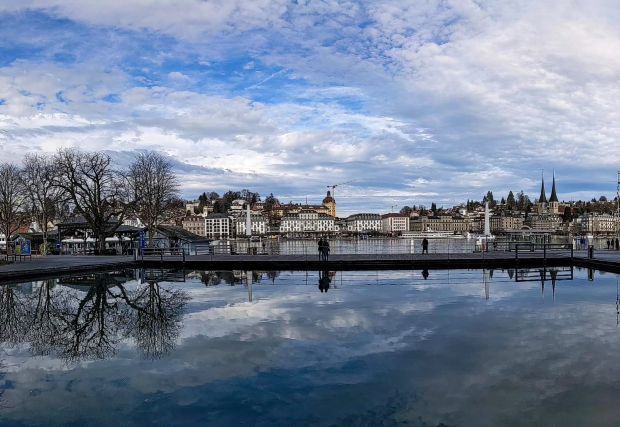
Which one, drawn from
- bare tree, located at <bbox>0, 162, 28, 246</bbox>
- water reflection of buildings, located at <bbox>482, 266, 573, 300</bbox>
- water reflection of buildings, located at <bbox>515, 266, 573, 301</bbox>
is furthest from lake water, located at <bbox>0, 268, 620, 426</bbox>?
bare tree, located at <bbox>0, 162, 28, 246</bbox>

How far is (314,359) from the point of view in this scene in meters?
11.0

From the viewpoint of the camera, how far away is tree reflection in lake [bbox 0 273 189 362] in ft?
41.5

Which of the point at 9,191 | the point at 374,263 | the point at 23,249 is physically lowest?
the point at 374,263

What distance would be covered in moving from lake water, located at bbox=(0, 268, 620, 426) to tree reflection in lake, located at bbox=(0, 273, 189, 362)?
0.08m

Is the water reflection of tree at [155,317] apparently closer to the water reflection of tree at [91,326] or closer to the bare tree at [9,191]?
the water reflection of tree at [91,326]

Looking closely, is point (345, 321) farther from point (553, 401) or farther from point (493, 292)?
point (493, 292)

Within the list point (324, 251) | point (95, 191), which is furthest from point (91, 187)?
point (324, 251)

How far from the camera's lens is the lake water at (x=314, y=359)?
8.10 m

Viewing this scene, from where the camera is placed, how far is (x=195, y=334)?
1370 centimetres

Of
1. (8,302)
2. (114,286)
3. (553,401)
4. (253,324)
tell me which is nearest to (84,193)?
(114,286)

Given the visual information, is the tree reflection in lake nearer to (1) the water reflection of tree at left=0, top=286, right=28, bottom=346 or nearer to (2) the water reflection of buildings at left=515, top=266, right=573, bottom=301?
(1) the water reflection of tree at left=0, top=286, right=28, bottom=346

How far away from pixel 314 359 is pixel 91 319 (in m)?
8.99

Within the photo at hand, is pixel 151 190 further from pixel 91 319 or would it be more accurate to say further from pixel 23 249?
pixel 91 319

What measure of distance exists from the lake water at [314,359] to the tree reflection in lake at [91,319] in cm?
8
